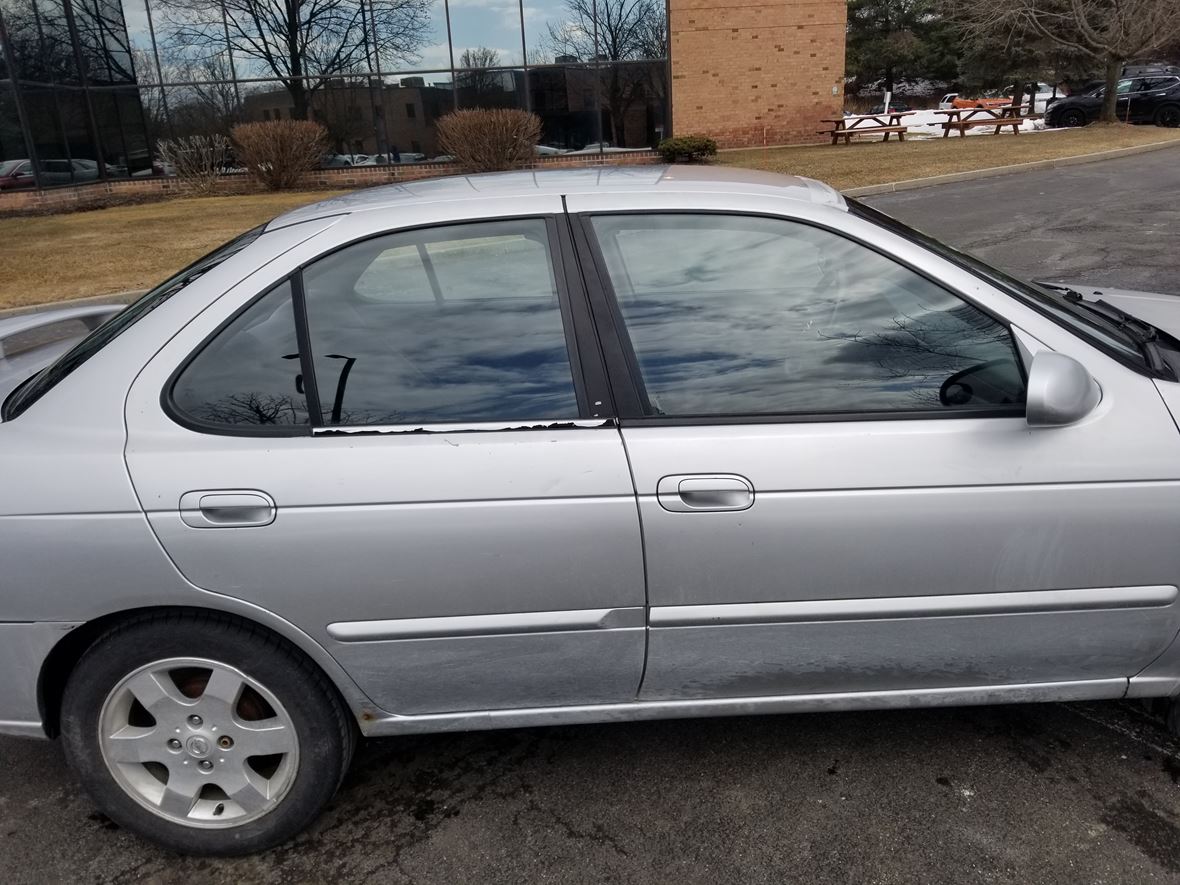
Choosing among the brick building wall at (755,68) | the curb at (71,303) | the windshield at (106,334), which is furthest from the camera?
the brick building wall at (755,68)

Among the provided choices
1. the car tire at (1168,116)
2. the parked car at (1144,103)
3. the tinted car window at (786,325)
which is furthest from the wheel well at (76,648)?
the car tire at (1168,116)

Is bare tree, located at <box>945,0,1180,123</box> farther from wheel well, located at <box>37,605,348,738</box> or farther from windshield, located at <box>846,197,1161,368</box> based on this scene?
wheel well, located at <box>37,605,348,738</box>

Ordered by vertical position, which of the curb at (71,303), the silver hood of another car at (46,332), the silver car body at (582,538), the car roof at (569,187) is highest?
the car roof at (569,187)

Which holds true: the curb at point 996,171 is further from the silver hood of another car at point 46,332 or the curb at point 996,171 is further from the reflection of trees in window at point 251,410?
the reflection of trees in window at point 251,410

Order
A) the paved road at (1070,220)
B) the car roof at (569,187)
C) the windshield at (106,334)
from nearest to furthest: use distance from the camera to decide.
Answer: the windshield at (106,334) → the car roof at (569,187) → the paved road at (1070,220)

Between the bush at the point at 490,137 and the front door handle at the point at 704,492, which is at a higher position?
the bush at the point at 490,137

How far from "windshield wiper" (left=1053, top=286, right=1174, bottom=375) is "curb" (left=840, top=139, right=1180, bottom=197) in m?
12.1

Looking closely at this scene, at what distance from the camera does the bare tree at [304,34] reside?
19.7 metres

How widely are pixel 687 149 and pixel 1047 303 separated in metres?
18.0

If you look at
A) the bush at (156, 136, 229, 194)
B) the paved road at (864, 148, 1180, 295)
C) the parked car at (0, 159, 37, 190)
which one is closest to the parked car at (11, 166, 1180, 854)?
the paved road at (864, 148, 1180, 295)

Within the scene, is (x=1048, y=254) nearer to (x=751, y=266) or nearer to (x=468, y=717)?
(x=751, y=266)

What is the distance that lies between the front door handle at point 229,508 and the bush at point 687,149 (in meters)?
18.8

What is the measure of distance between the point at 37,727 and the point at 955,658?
233 centimetres

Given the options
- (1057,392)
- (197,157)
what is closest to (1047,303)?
(1057,392)
